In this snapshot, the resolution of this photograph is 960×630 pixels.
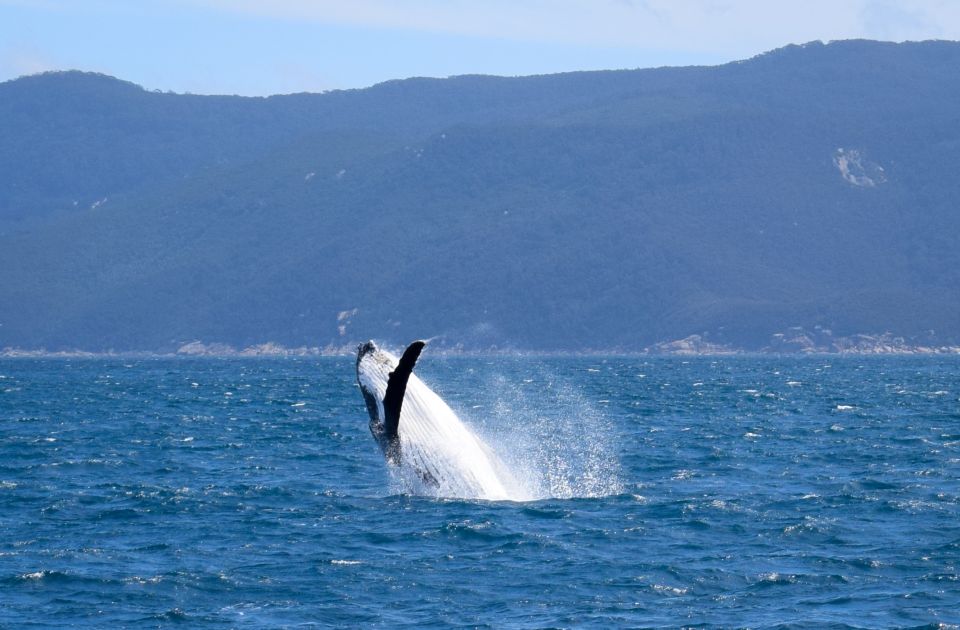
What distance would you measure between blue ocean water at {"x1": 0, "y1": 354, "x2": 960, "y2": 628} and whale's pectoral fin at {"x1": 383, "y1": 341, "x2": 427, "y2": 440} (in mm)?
1968

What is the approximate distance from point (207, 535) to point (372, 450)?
576 inches

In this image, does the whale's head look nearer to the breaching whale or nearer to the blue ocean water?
the breaching whale

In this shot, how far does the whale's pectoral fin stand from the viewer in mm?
19812

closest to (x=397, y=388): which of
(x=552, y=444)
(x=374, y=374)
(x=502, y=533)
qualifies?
(x=374, y=374)

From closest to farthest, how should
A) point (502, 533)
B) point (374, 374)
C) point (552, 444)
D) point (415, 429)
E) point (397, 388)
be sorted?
point (397, 388), point (374, 374), point (415, 429), point (502, 533), point (552, 444)

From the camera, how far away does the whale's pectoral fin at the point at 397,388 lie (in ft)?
65.0

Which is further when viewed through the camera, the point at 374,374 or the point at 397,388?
the point at 374,374

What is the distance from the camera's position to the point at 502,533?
23.7m

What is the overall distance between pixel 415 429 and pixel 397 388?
4.73 ft

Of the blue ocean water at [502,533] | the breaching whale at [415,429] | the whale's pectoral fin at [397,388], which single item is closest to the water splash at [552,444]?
the blue ocean water at [502,533]

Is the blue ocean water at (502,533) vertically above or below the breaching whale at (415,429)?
below

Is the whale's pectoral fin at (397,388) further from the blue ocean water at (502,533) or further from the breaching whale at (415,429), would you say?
the blue ocean water at (502,533)

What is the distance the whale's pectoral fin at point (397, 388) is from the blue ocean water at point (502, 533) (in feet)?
6.46

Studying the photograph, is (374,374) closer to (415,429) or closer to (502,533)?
(415,429)
